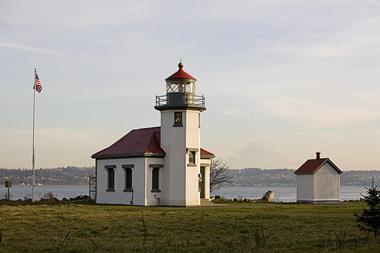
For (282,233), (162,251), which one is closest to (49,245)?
(162,251)

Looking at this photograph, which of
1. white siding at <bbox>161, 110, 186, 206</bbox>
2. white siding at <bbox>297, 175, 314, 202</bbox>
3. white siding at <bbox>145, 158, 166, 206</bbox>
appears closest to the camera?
white siding at <bbox>145, 158, 166, 206</bbox>

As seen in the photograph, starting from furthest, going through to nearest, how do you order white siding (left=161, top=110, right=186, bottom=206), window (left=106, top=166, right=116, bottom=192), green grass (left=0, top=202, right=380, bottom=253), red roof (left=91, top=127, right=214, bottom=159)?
window (left=106, top=166, right=116, bottom=192)
red roof (left=91, top=127, right=214, bottom=159)
white siding (left=161, top=110, right=186, bottom=206)
green grass (left=0, top=202, right=380, bottom=253)

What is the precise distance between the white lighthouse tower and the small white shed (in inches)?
387

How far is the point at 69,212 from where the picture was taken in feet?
120

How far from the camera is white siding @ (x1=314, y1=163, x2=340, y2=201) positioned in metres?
52.2

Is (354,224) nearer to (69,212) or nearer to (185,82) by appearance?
(69,212)

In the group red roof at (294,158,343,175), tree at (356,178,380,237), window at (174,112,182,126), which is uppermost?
window at (174,112,182,126)

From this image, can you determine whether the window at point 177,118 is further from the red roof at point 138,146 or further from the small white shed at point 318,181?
the small white shed at point 318,181

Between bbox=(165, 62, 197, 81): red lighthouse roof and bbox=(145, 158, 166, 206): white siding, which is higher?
bbox=(165, 62, 197, 81): red lighthouse roof

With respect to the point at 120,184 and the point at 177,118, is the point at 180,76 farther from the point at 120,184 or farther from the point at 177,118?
the point at 120,184

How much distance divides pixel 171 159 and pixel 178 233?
21.4 m

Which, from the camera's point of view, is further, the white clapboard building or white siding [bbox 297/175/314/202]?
white siding [bbox 297/175/314/202]

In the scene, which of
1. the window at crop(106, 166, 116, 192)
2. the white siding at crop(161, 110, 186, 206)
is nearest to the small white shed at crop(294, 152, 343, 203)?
the white siding at crop(161, 110, 186, 206)

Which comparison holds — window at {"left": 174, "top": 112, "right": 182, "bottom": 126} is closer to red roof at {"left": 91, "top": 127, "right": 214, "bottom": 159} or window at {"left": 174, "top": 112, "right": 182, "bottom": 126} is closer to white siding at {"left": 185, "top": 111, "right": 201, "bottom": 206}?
white siding at {"left": 185, "top": 111, "right": 201, "bottom": 206}
